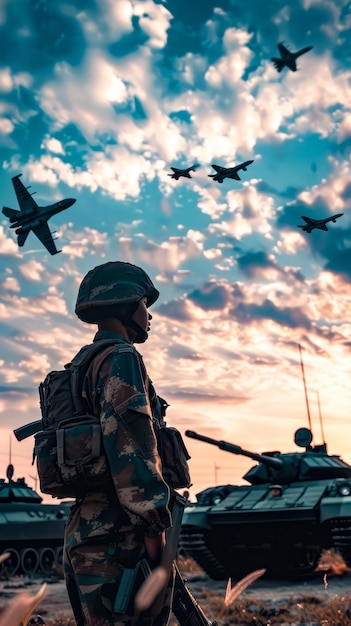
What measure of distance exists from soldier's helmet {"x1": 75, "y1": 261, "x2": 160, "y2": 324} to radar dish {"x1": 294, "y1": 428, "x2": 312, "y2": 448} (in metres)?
14.3

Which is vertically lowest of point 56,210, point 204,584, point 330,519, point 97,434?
point 204,584

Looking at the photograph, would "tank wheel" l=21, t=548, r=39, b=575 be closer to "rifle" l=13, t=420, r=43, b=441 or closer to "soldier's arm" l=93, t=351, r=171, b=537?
"rifle" l=13, t=420, r=43, b=441

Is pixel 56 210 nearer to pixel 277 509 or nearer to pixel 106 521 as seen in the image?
pixel 277 509

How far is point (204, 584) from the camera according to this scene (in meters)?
15.4

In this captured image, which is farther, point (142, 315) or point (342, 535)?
point (342, 535)

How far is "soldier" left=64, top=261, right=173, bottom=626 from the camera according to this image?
3.18 meters

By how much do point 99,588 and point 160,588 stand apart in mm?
321

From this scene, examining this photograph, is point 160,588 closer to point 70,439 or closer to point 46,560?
point 70,439

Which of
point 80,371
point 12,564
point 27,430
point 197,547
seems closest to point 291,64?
point 197,547

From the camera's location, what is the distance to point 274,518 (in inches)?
559

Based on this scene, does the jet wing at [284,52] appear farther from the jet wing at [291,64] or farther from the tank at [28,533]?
the tank at [28,533]

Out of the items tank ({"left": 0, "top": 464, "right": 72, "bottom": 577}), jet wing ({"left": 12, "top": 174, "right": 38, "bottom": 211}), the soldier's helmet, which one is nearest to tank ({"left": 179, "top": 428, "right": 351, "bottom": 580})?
tank ({"left": 0, "top": 464, "right": 72, "bottom": 577})

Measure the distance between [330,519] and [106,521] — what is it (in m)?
11.2

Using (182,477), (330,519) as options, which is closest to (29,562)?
(330,519)
